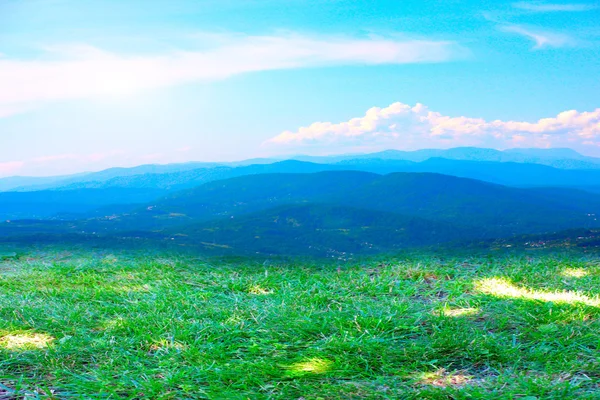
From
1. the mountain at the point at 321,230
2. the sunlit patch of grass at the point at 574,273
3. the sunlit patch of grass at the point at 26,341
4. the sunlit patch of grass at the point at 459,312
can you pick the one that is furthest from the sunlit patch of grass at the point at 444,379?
the mountain at the point at 321,230

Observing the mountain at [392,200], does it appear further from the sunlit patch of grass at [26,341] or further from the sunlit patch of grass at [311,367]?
the sunlit patch of grass at [26,341]

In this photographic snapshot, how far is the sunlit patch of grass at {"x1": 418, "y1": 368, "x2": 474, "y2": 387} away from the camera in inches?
113

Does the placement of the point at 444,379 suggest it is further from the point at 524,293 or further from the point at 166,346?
the point at 524,293

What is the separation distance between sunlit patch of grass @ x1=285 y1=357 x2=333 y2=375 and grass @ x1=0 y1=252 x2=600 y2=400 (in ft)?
0.03

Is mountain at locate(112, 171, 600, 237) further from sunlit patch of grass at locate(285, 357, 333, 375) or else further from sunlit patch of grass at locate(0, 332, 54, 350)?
sunlit patch of grass at locate(0, 332, 54, 350)

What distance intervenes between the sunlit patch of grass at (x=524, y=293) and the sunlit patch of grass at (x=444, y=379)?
1872mm

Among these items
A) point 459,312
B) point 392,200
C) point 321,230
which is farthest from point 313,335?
point 392,200

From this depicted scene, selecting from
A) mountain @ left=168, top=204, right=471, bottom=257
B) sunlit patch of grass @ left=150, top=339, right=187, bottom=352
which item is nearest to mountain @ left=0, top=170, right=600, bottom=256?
mountain @ left=168, top=204, right=471, bottom=257

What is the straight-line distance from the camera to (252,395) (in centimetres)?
280

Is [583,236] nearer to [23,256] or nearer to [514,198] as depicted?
[23,256]

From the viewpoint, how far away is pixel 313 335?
363 centimetres

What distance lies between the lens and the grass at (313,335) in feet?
9.57

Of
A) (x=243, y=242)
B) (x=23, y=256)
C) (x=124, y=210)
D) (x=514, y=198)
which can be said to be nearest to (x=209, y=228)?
(x=243, y=242)

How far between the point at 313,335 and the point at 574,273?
145 inches
